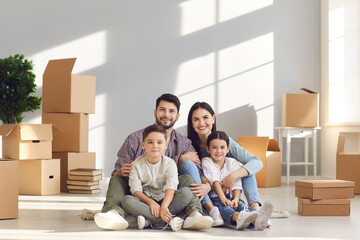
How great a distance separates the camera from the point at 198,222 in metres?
2.68

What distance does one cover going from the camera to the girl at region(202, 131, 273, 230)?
2.91 meters

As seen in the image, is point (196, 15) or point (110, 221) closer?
point (110, 221)

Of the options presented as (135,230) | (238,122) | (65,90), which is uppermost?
(65,90)

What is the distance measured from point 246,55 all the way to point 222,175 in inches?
120

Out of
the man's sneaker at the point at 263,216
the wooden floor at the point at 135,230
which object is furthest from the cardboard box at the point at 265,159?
the man's sneaker at the point at 263,216

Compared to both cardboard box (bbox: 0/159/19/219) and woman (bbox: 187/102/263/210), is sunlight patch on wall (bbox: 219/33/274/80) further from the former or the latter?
cardboard box (bbox: 0/159/19/219)

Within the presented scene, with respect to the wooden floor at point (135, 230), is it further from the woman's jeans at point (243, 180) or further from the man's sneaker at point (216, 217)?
the woman's jeans at point (243, 180)

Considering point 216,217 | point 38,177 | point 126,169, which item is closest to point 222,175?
point 216,217

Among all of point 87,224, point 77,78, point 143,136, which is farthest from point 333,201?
point 77,78

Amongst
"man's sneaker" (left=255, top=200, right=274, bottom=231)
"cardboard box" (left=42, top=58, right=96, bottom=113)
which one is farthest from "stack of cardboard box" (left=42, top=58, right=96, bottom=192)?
"man's sneaker" (left=255, top=200, right=274, bottom=231)

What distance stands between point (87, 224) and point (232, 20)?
363 cm

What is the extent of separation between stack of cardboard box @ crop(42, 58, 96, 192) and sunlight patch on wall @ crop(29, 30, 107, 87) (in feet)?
Answer: 2.07

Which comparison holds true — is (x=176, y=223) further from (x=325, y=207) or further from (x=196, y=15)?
(x=196, y=15)

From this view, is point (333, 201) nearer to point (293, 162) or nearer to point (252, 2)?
point (293, 162)
